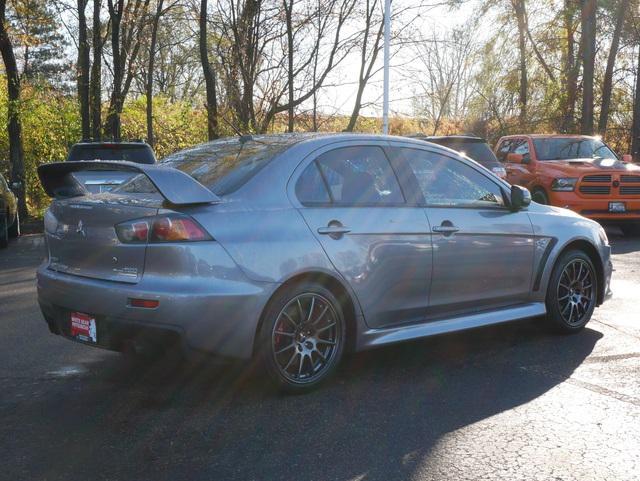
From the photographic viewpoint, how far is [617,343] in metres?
5.95

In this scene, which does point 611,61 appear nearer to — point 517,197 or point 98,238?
point 517,197

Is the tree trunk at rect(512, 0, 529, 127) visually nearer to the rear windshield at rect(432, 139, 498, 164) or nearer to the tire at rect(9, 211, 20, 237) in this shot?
the rear windshield at rect(432, 139, 498, 164)

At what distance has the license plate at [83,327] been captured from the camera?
4363 millimetres

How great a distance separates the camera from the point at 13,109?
15633 millimetres

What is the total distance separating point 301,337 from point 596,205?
33.5ft

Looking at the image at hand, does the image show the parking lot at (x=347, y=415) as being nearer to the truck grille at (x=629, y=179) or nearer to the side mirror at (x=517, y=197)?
the side mirror at (x=517, y=197)

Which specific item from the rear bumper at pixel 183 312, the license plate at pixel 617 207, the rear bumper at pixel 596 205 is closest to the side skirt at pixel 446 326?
the rear bumper at pixel 183 312

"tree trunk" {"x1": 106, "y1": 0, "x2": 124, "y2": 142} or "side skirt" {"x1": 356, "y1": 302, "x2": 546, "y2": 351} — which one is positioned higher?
"tree trunk" {"x1": 106, "y1": 0, "x2": 124, "y2": 142}

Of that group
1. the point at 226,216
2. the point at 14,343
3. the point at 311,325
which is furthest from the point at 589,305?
the point at 14,343

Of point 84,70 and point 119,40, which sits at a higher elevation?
point 119,40

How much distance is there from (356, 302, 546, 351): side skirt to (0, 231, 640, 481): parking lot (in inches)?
10.0

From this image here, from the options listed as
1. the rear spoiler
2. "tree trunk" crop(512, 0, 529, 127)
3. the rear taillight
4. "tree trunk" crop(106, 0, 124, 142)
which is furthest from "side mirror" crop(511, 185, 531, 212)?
"tree trunk" crop(512, 0, 529, 127)

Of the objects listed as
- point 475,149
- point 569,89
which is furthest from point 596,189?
point 569,89

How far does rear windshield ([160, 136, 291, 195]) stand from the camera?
4645 mm
